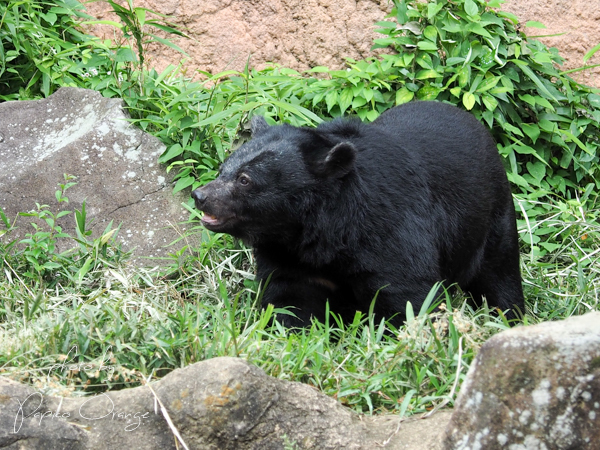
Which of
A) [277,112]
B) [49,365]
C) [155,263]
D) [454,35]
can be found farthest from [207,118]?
[49,365]

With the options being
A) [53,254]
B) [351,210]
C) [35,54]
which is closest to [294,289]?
[351,210]

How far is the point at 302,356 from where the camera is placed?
3182 millimetres

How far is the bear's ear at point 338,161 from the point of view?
4.09m

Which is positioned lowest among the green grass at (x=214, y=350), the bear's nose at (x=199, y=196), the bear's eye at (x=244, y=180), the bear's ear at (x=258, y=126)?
the green grass at (x=214, y=350)

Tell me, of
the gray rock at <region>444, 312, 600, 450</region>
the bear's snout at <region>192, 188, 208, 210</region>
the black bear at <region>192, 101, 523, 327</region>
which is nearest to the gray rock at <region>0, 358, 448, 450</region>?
the gray rock at <region>444, 312, 600, 450</region>

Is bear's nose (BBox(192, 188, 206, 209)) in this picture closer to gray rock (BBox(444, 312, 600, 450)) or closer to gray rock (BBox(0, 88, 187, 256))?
gray rock (BBox(0, 88, 187, 256))

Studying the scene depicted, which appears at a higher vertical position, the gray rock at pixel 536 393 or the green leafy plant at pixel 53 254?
the gray rock at pixel 536 393

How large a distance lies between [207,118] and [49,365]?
2488 mm

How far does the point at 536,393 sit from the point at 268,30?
5341mm

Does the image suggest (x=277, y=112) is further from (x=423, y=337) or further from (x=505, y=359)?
(x=505, y=359)

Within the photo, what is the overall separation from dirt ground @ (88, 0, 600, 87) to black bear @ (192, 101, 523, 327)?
235 cm

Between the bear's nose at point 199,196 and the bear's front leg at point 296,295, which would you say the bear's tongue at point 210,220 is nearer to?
the bear's nose at point 199,196

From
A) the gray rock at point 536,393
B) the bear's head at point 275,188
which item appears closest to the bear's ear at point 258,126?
the bear's head at point 275,188

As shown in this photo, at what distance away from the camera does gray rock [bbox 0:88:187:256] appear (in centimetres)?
529
